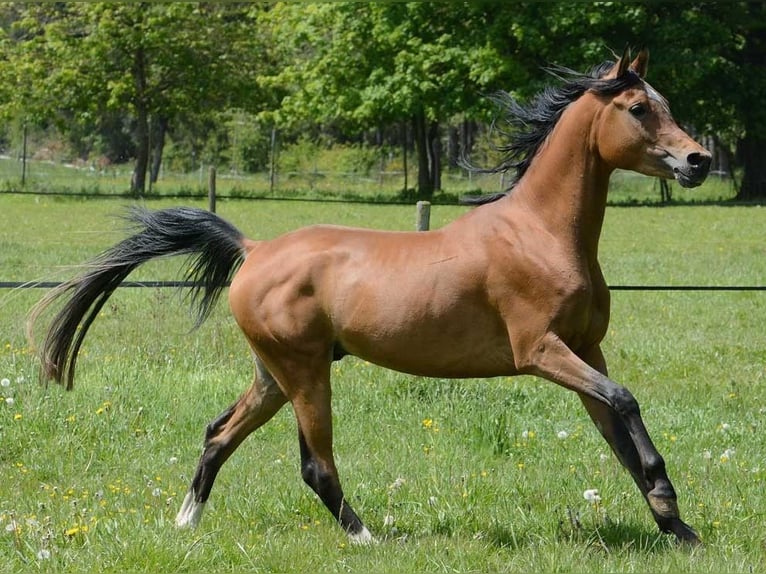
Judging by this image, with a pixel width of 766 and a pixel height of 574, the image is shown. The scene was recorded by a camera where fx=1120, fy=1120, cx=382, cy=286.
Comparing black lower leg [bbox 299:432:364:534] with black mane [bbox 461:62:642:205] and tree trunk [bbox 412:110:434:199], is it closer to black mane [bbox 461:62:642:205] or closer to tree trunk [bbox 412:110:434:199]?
black mane [bbox 461:62:642:205]

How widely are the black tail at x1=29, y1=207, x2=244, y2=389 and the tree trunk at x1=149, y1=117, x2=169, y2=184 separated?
33295 millimetres

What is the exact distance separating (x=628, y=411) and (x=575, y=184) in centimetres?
111

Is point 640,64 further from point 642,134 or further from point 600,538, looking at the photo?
point 600,538

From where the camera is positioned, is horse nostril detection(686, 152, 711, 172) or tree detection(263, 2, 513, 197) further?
tree detection(263, 2, 513, 197)

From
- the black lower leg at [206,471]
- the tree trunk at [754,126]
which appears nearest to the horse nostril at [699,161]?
the black lower leg at [206,471]

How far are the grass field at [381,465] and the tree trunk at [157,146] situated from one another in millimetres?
31031

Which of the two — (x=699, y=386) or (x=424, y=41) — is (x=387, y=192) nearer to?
(x=424, y=41)

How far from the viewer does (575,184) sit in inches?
204

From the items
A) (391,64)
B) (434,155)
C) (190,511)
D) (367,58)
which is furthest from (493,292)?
(434,155)

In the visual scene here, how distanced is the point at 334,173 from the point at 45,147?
Result: 23.5m

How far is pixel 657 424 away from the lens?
7.37 meters

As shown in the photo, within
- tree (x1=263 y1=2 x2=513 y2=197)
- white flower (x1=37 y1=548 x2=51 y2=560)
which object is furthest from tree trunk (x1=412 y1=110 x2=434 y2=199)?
white flower (x1=37 y1=548 x2=51 y2=560)

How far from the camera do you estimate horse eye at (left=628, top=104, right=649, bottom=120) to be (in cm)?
498

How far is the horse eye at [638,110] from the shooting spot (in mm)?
4980
